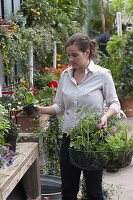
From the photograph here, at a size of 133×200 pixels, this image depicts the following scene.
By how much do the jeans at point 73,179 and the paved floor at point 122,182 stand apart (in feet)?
3.20

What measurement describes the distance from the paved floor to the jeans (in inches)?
38.4

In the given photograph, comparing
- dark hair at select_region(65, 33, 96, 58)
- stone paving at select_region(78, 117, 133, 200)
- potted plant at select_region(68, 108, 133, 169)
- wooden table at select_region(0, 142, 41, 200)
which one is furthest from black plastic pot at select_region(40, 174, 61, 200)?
dark hair at select_region(65, 33, 96, 58)

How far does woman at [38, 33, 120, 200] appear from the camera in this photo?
3281mm

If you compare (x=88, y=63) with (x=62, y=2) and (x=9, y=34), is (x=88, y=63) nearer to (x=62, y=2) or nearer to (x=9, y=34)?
(x=9, y=34)

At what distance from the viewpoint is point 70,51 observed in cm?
327

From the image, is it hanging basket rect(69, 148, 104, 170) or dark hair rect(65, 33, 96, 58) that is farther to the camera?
dark hair rect(65, 33, 96, 58)

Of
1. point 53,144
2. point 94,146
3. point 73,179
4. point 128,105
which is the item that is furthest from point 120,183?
point 128,105

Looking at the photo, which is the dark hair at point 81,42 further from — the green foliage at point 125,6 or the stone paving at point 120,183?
the green foliage at point 125,6

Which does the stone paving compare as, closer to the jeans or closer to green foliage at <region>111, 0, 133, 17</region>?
the jeans

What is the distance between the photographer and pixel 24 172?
3291 mm

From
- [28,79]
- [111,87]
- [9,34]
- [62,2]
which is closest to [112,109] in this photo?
[111,87]

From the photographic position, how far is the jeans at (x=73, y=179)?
11.1ft

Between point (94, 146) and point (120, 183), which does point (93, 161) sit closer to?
point (94, 146)

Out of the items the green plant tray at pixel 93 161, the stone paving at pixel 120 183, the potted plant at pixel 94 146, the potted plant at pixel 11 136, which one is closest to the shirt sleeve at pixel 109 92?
the potted plant at pixel 94 146
